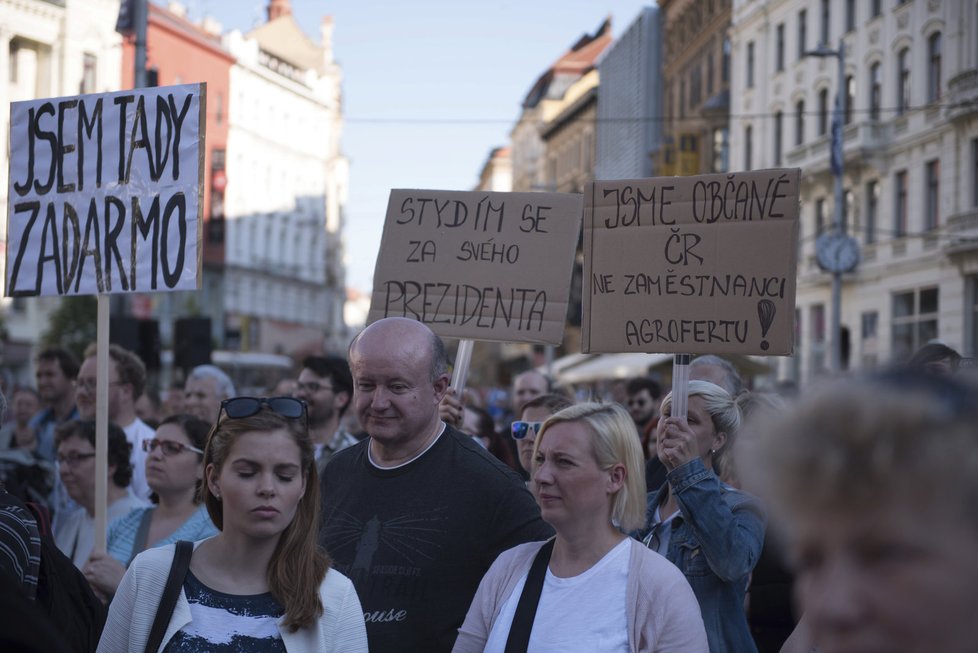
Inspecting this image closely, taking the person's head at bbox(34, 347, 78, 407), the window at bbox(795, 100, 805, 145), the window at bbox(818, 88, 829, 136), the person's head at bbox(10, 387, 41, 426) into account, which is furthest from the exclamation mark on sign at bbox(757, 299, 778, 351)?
the window at bbox(795, 100, 805, 145)

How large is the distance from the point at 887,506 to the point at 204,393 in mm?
8303

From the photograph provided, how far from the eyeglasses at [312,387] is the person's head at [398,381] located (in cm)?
367

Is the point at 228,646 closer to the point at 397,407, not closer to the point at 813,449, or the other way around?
the point at 397,407

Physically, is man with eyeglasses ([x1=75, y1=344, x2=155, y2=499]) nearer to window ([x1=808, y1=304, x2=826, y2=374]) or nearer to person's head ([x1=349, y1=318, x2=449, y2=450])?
person's head ([x1=349, y1=318, x2=449, y2=450])

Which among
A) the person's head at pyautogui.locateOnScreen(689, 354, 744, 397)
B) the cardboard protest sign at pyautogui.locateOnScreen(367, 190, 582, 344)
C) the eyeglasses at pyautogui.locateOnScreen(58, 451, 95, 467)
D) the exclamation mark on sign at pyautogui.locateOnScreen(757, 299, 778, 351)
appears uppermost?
the cardboard protest sign at pyautogui.locateOnScreen(367, 190, 582, 344)

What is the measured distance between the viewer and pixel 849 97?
128ft

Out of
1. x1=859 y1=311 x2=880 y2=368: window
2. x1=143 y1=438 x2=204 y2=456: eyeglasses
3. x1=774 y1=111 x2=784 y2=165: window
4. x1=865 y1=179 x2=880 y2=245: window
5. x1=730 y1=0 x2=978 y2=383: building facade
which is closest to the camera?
x1=143 y1=438 x2=204 y2=456: eyeglasses

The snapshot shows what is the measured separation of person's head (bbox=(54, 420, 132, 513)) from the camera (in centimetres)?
669

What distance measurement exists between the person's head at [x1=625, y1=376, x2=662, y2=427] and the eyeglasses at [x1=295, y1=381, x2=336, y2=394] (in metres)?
2.72

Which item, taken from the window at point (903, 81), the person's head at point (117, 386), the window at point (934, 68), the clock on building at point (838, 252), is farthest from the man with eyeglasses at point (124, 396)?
the window at point (903, 81)

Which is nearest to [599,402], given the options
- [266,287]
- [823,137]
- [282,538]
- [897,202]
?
[282,538]

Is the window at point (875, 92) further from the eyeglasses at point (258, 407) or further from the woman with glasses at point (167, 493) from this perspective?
the eyeglasses at point (258, 407)

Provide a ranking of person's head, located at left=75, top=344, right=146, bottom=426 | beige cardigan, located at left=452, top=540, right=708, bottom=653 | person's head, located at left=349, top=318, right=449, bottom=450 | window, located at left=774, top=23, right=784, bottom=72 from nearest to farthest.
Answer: beige cardigan, located at left=452, top=540, right=708, bottom=653, person's head, located at left=349, top=318, right=449, bottom=450, person's head, located at left=75, top=344, right=146, bottom=426, window, located at left=774, top=23, right=784, bottom=72

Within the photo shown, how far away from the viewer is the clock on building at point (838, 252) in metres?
32.0
